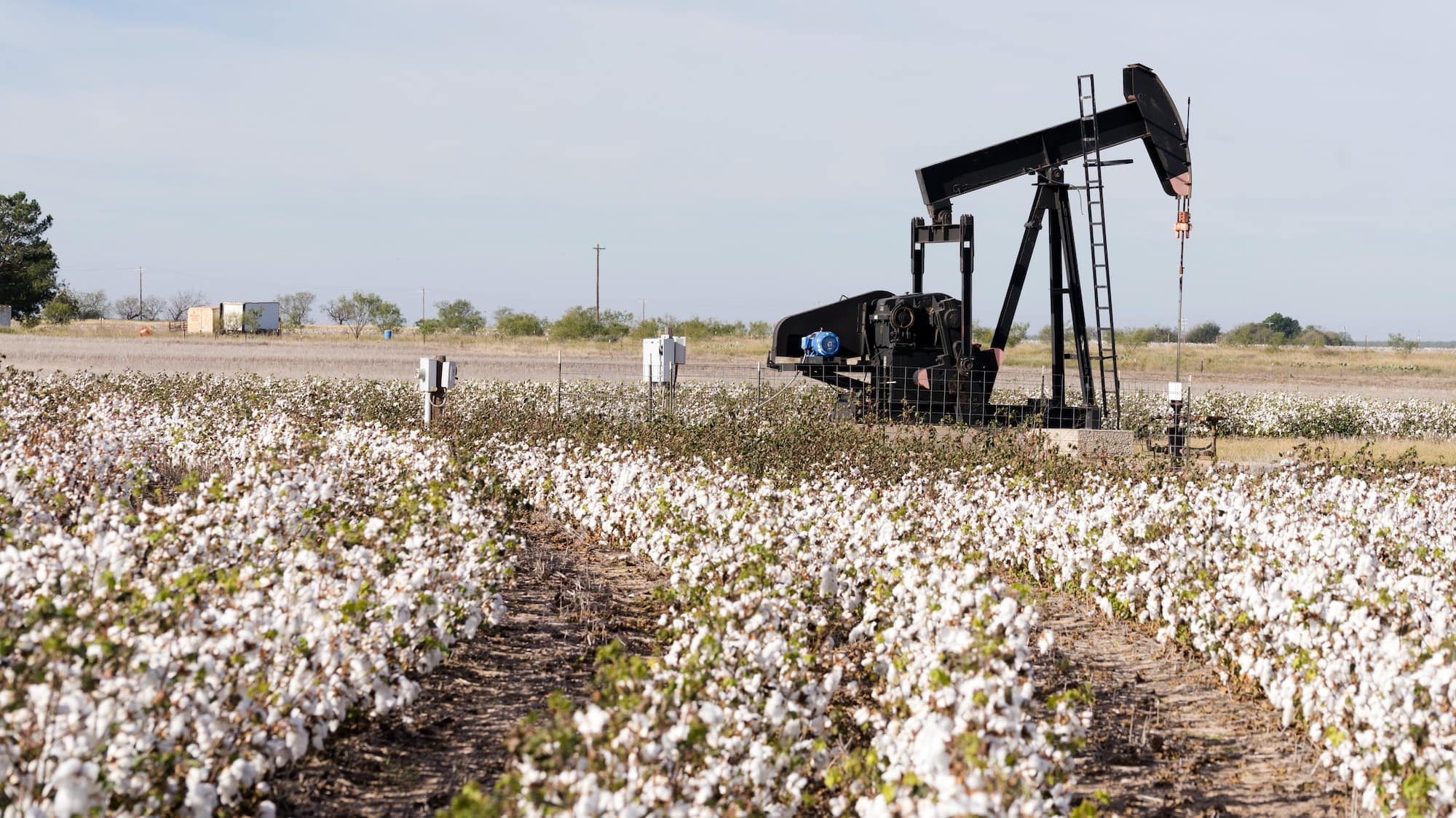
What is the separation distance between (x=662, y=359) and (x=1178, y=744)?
11483mm

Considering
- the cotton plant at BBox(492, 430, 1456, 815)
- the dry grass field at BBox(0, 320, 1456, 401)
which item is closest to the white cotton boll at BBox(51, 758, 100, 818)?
the cotton plant at BBox(492, 430, 1456, 815)

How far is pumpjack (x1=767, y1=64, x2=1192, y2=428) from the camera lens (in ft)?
57.0

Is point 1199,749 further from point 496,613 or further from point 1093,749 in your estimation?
point 496,613

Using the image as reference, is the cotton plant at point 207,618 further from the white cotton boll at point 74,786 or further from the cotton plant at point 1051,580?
the cotton plant at point 1051,580

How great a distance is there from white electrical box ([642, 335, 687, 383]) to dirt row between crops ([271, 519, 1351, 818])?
805 cm

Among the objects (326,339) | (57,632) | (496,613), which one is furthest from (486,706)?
(326,339)

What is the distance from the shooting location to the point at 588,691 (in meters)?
7.27

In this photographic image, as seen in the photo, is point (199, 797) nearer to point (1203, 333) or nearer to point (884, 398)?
point (884, 398)

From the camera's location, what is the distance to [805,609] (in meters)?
6.81

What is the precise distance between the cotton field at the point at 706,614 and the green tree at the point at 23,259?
68624 mm

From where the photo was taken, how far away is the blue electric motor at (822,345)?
18.2 meters

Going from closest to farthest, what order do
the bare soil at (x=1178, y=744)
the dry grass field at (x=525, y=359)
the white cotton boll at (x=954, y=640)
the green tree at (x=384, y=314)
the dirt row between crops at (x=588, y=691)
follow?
1. the white cotton boll at (x=954, y=640)
2. the dirt row between crops at (x=588, y=691)
3. the bare soil at (x=1178, y=744)
4. the dry grass field at (x=525, y=359)
5. the green tree at (x=384, y=314)

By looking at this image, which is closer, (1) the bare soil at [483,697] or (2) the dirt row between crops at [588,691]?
(1) the bare soil at [483,697]

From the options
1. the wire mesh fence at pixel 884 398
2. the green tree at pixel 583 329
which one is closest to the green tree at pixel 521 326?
the green tree at pixel 583 329
